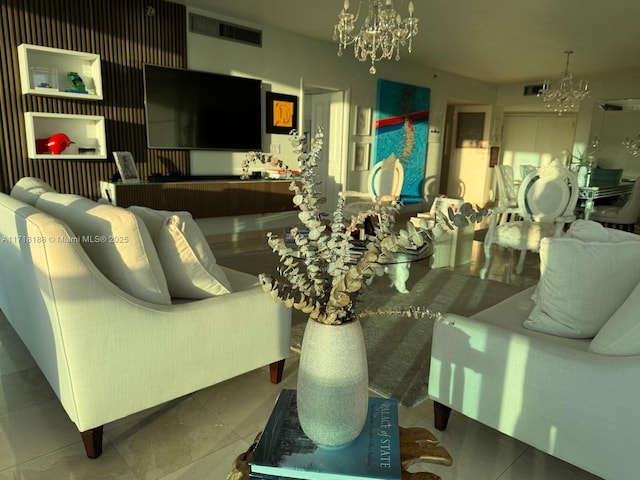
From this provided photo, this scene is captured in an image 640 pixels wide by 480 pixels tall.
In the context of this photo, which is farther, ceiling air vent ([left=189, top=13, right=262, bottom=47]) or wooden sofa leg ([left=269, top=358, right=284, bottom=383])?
ceiling air vent ([left=189, top=13, right=262, bottom=47])

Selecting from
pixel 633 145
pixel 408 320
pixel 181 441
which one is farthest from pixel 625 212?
pixel 181 441

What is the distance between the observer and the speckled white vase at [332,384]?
3.13 ft

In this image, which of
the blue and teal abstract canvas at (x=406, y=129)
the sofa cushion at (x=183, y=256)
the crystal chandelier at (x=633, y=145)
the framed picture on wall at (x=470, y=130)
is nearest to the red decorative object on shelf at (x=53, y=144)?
the sofa cushion at (x=183, y=256)

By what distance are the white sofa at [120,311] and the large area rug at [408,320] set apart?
0.62m

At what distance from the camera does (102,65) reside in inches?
172

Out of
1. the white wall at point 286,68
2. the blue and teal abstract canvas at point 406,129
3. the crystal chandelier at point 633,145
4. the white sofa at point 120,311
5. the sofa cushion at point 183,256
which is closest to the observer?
the white sofa at point 120,311

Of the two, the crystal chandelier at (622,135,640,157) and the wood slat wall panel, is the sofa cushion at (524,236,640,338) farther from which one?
the crystal chandelier at (622,135,640,157)

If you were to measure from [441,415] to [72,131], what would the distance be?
4.22m

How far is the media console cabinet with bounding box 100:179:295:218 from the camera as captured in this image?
4.41 m

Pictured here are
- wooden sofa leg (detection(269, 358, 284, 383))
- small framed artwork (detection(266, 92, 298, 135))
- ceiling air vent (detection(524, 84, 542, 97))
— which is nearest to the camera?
wooden sofa leg (detection(269, 358, 284, 383))

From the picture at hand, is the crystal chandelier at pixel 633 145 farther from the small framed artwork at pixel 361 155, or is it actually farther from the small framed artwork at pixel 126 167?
the small framed artwork at pixel 126 167

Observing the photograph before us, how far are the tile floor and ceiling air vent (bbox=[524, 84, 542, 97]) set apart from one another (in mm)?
8878

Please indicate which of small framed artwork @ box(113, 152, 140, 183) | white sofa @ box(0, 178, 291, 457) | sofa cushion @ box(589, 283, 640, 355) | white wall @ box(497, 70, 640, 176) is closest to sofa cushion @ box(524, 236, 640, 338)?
sofa cushion @ box(589, 283, 640, 355)

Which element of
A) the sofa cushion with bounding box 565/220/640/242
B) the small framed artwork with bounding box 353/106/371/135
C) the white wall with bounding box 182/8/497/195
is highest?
the white wall with bounding box 182/8/497/195
